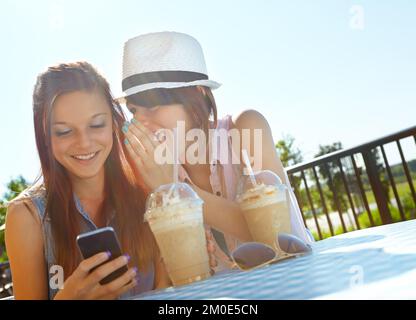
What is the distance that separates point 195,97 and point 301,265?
1.09 metres

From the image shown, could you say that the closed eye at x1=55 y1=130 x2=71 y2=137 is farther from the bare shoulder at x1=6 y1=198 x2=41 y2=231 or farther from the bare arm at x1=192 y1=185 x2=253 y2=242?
the bare arm at x1=192 y1=185 x2=253 y2=242

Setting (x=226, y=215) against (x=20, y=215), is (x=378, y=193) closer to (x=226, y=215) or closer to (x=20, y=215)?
(x=226, y=215)

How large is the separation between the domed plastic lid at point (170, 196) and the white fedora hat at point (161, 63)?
614 mm

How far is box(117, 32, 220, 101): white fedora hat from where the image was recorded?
4.67ft

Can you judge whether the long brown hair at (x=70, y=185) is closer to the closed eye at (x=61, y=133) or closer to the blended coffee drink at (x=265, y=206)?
the closed eye at (x=61, y=133)

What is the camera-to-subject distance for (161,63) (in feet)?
4.70

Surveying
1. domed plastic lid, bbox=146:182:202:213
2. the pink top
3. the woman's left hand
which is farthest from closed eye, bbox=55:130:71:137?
domed plastic lid, bbox=146:182:202:213

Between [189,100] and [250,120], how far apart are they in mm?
254

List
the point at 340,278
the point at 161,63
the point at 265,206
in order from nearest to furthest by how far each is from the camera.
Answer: the point at 340,278
the point at 265,206
the point at 161,63

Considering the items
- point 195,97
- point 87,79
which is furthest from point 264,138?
point 87,79

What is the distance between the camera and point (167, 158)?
4.29 ft

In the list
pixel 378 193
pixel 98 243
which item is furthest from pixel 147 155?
pixel 378 193

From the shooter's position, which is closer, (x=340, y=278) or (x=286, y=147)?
(x=340, y=278)

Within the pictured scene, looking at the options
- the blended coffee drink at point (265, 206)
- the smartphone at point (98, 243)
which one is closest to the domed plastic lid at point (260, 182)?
the blended coffee drink at point (265, 206)
